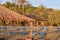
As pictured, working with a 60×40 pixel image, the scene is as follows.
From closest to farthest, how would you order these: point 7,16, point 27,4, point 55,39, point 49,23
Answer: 1. point 7,16
2. point 55,39
3. point 49,23
4. point 27,4

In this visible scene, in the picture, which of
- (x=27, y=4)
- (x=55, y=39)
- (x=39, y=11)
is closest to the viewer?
(x=55, y=39)

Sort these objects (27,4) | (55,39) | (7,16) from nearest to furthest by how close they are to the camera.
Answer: (7,16) < (55,39) < (27,4)

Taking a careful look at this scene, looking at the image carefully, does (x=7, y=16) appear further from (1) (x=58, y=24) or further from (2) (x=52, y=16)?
(2) (x=52, y=16)

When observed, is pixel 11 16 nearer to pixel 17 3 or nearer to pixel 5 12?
pixel 5 12

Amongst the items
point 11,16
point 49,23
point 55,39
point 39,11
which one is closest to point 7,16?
point 11,16

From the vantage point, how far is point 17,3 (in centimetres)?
3909

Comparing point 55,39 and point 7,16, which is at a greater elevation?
point 7,16

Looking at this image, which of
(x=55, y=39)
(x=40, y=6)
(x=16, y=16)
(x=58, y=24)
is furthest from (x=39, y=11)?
(x=16, y=16)

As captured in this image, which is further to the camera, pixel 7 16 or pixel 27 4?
pixel 27 4

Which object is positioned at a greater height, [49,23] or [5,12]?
[5,12]

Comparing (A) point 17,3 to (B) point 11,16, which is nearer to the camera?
(B) point 11,16

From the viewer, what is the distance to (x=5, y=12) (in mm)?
10289

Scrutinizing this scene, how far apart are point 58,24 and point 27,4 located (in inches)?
343

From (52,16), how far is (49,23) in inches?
152
